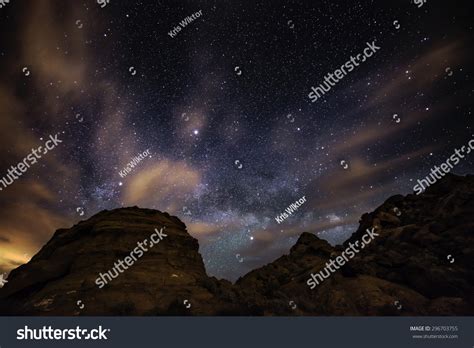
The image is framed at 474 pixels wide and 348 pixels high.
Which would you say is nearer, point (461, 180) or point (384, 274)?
point (384, 274)

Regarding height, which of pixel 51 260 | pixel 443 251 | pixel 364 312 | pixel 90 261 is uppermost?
A: pixel 51 260

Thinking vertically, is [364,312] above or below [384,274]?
below

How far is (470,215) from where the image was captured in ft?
106

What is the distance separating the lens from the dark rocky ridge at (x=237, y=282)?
80.2 feet

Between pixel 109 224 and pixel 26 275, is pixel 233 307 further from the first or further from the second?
pixel 26 275

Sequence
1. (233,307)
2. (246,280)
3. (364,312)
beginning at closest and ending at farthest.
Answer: (233,307) → (364,312) → (246,280)

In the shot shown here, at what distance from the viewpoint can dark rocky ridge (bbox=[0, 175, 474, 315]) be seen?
24453 millimetres

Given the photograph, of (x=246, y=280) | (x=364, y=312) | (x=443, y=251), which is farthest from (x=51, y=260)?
(x=443, y=251)

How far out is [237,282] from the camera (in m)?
39.2

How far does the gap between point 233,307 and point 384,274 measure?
17241 mm
